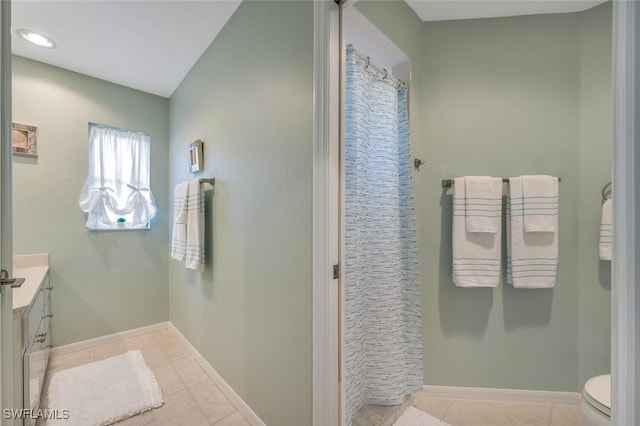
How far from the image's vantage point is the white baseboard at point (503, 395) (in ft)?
5.43

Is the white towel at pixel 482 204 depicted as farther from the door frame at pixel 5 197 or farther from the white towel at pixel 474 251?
the door frame at pixel 5 197

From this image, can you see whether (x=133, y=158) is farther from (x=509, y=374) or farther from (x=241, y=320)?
(x=509, y=374)

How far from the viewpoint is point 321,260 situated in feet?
Result: 3.62

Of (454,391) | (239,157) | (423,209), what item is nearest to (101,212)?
(239,157)

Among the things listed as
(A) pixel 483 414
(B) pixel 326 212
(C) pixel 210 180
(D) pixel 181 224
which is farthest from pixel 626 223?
(D) pixel 181 224

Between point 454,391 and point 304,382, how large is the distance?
1212mm

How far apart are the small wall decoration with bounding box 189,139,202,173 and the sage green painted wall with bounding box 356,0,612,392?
149cm

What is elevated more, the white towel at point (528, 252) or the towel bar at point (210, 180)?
the towel bar at point (210, 180)

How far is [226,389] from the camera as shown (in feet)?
5.81

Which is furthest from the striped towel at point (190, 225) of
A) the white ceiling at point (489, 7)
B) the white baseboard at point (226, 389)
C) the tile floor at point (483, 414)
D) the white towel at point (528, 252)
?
the white towel at point (528, 252)

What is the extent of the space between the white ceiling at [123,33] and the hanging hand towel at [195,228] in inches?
41.7

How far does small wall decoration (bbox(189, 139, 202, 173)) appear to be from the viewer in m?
2.10

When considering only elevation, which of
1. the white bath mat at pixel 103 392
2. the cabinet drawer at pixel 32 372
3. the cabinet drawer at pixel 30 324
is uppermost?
the cabinet drawer at pixel 30 324

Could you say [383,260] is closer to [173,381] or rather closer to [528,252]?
[528,252]
